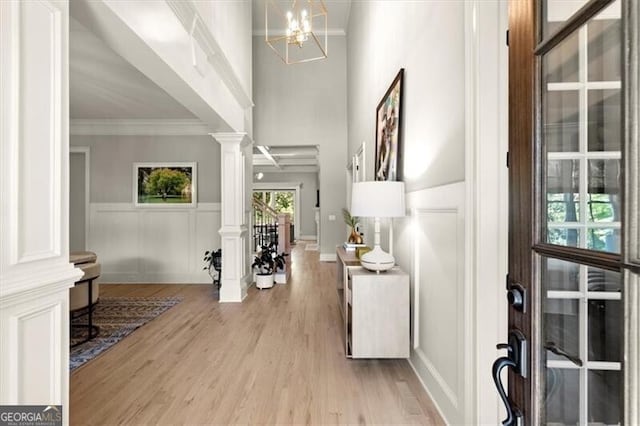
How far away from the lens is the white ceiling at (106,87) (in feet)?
9.84

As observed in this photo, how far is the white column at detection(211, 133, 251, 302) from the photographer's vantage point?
4363 mm

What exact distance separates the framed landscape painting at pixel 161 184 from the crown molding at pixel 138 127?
54 cm

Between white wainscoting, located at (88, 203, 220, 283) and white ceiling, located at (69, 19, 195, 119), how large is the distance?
1.54m

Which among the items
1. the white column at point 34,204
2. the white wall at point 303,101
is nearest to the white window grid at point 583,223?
the white column at point 34,204

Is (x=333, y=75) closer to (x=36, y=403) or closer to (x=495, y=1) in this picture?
(x=495, y=1)

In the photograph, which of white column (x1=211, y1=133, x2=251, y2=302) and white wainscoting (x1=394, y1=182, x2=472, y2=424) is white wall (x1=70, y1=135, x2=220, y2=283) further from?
white wainscoting (x1=394, y1=182, x2=472, y2=424)

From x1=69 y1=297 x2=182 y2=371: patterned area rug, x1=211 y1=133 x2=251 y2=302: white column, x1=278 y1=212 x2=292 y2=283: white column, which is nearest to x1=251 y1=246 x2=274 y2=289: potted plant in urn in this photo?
x1=278 y1=212 x2=292 y2=283: white column

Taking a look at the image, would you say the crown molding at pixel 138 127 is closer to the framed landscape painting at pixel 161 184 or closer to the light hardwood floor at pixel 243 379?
the framed landscape painting at pixel 161 184

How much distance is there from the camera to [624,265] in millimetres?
513

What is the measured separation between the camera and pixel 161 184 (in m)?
5.45

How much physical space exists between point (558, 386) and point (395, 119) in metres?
2.40

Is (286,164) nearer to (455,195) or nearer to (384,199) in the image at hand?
(384,199)

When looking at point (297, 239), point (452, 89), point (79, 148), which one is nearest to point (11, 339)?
point (452, 89)

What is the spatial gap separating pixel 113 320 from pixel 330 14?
6.48 metres
